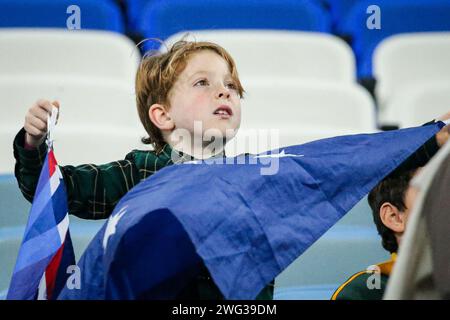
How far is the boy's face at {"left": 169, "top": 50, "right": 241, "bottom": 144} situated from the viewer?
119 centimetres

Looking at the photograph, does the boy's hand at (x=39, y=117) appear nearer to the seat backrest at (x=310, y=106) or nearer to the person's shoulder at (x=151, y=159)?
the person's shoulder at (x=151, y=159)

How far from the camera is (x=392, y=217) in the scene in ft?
4.00

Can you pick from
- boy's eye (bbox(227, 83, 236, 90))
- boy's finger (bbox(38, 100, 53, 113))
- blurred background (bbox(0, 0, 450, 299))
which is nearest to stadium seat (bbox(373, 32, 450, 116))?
blurred background (bbox(0, 0, 450, 299))

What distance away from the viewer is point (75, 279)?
0.97 meters

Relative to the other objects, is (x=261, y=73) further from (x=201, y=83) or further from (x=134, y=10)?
(x=201, y=83)

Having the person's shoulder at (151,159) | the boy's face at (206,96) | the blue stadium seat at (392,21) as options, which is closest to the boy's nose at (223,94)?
the boy's face at (206,96)

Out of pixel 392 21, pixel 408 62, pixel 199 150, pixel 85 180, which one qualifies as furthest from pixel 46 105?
pixel 392 21

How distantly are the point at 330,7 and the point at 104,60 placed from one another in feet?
2.47

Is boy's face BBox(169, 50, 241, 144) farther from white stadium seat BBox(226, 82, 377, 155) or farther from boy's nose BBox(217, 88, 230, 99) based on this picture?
white stadium seat BBox(226, 82, 377, 155)

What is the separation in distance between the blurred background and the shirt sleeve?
0.62 feet

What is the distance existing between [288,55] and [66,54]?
1.68 feet

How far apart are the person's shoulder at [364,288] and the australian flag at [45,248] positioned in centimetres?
37

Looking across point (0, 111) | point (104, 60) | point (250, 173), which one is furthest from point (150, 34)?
point (250, 173)

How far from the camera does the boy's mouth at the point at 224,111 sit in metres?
1.19
